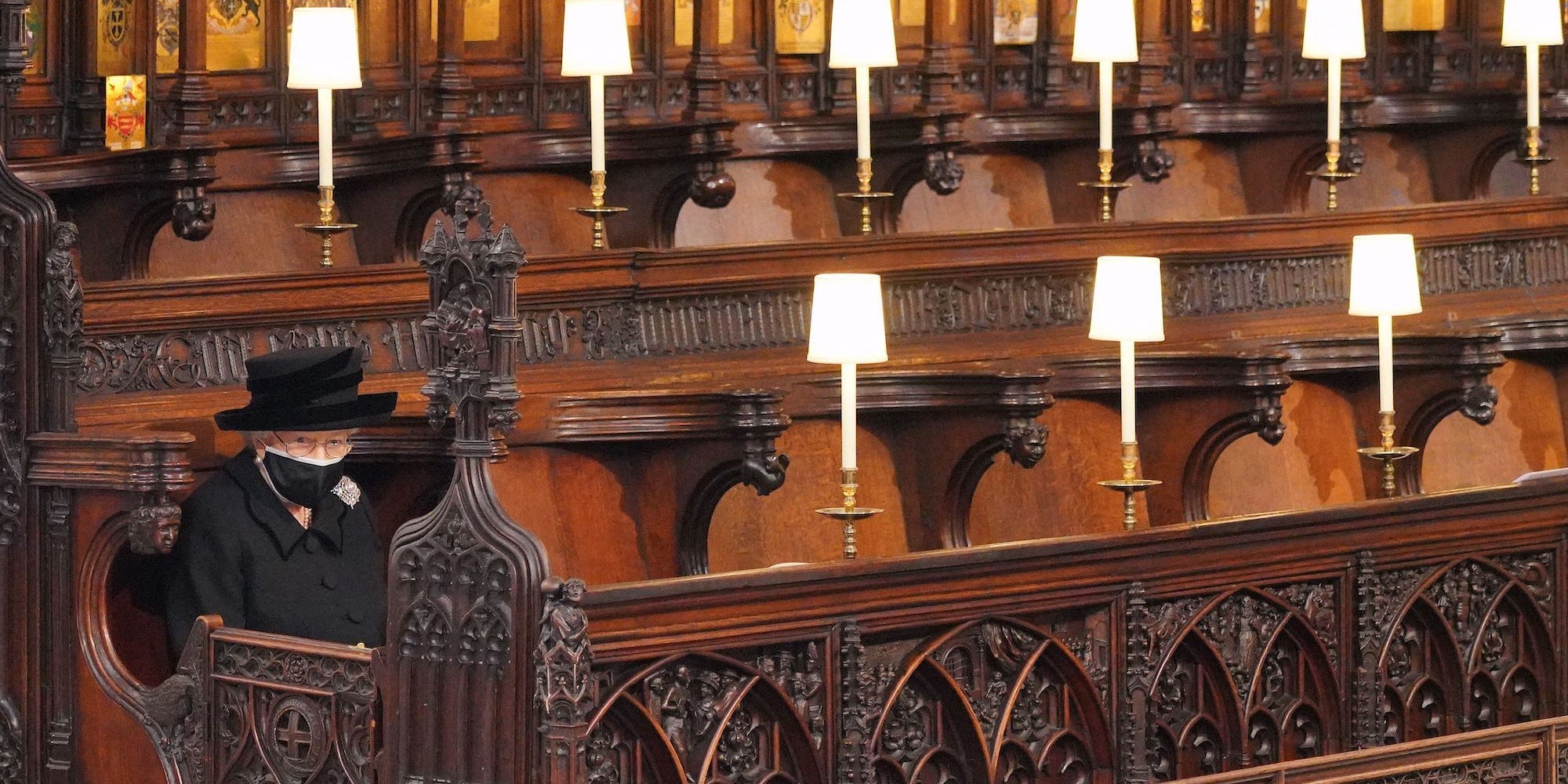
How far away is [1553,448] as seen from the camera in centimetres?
928

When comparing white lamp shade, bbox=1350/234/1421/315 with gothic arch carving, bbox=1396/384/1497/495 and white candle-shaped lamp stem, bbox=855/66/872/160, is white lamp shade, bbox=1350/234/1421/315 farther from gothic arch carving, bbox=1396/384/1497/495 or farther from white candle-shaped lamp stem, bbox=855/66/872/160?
white candle-shaped lamp stem, bbox=855/66/872/160

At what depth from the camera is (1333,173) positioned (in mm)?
8742

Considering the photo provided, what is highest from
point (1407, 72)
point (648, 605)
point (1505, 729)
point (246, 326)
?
point (1407, 72)

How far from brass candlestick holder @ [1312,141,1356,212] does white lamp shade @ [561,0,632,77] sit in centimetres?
240

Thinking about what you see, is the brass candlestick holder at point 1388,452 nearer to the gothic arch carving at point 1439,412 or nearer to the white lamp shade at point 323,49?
the gothic arch carving at point 1439,412

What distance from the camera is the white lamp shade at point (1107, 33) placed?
27.7 ft

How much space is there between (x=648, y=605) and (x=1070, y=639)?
110cm

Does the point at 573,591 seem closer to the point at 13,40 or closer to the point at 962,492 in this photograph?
the point at 13,40

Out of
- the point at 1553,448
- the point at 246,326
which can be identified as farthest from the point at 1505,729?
the point at 1553,448

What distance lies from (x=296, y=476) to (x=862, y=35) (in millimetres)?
2862

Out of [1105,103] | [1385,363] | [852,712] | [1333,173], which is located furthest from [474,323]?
[1333,173]

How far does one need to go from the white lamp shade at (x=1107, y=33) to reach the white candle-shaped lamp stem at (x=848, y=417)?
2.56m

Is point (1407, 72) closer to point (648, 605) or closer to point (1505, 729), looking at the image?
point (1505, 729)

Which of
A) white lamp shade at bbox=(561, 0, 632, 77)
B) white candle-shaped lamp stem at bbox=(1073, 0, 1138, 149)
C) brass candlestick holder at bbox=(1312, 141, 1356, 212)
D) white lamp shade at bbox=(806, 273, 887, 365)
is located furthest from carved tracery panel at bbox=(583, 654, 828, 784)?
brass candlestick holder at bbox=(1312, 141, 1356, 212)
